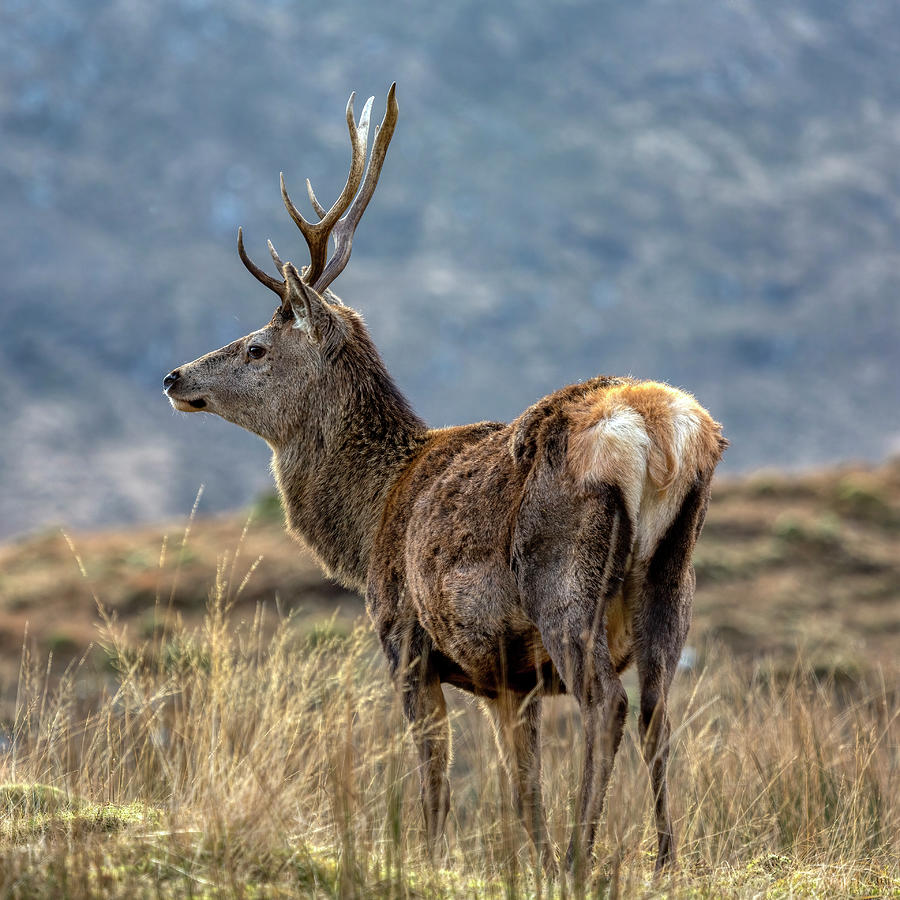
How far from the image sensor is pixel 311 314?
6.62 metres

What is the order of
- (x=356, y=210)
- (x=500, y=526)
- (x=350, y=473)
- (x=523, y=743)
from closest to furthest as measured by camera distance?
(x=500, y=526)
(x=523, y=743)
(x=350, y=473)
(x=356, y=210)

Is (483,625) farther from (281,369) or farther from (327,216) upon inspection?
(327,216)

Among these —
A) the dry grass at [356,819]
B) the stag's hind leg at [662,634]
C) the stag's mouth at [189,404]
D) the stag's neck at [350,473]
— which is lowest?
the dry grass at [356,819]

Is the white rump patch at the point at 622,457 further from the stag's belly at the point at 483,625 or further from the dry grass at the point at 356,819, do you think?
the dry grass at the point at 356,819

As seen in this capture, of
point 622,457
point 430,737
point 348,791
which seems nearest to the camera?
point 348,791

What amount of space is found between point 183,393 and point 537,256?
189m

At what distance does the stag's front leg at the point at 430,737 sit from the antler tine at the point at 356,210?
8.75 feet

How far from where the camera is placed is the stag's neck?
20.6ft

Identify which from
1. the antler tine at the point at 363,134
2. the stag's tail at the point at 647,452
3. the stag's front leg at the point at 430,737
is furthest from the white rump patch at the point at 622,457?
the antler tine at the point at 363,134

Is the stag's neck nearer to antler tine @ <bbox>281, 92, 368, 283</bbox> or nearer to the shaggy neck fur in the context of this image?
the shaggy neck fur

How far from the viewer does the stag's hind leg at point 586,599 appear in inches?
169

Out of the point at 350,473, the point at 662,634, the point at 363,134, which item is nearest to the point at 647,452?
the point at 662,634

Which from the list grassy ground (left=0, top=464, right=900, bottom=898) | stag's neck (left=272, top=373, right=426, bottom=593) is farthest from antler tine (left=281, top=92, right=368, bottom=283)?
grassy ground (left=0, top=464, right=900, bottom=898)

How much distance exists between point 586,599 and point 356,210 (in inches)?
142
